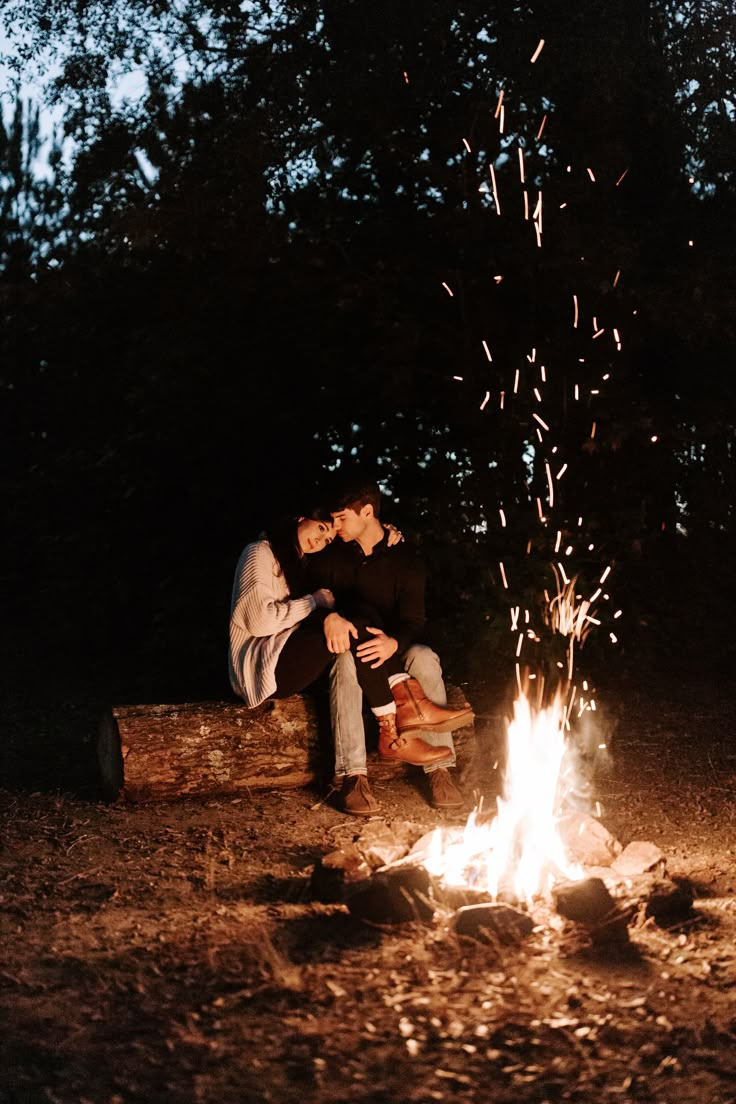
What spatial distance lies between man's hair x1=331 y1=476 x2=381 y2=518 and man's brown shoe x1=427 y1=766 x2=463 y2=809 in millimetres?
1316

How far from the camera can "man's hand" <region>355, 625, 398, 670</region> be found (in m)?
5.75

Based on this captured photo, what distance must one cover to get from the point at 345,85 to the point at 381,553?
10.8 feet

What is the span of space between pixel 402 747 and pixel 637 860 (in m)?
1.57

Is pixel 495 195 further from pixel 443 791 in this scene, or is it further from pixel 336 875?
pixel 336 875

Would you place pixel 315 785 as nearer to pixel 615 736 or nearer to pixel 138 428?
pixel 615 736

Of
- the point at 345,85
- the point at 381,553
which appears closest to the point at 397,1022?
the point at 381,553

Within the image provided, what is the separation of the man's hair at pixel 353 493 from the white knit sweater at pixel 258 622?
420 mm

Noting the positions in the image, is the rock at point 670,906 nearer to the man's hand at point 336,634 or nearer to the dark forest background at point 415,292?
the man's hand at point 336,634

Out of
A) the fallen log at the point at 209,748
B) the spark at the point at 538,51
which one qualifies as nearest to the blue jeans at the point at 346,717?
the fallen log at the point at 209,748

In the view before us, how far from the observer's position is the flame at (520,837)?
438 cm

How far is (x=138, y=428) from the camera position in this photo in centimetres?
945

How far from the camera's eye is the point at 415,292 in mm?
8648

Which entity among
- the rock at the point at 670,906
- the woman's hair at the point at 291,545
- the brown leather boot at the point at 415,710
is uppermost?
the woman's hair at the point at 291,545

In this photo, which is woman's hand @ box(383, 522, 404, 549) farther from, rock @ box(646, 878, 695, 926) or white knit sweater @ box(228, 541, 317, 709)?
rock @ box(646, 878, 695, 926)
